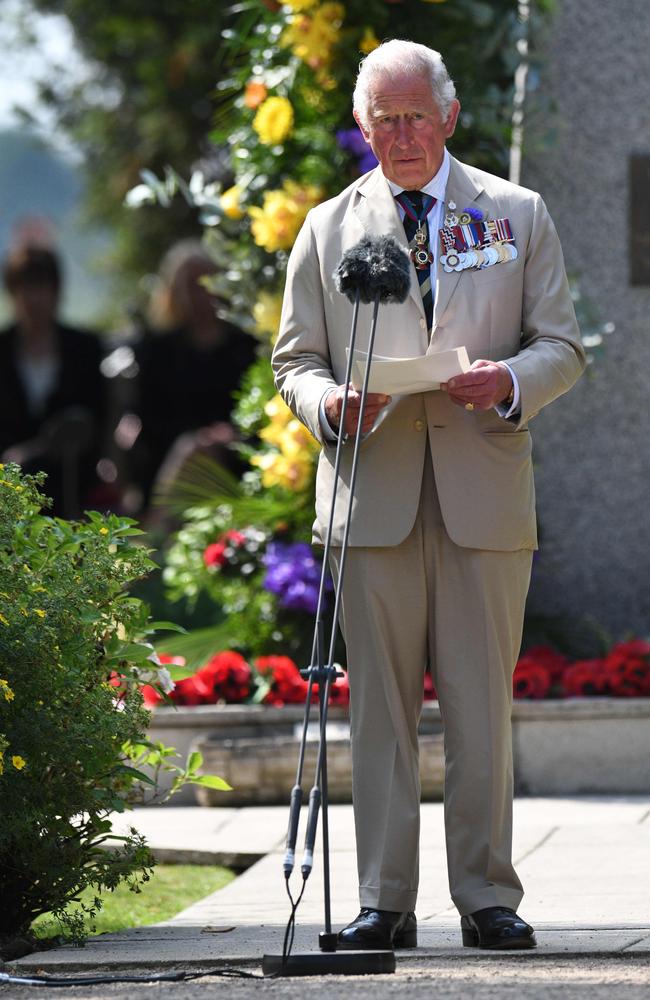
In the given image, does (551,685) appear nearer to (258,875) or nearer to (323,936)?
(258,875)

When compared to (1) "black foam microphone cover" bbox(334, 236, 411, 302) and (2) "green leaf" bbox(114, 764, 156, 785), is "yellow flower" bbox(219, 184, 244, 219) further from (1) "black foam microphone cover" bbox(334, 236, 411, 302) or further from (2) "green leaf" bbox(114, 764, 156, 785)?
(1) "black foam microphone cover" bbox(334, 236, 411, 302)

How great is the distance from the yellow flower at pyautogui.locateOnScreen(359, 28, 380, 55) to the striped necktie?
120 inches

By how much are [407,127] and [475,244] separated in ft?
0.95

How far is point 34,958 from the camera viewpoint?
4.09 m

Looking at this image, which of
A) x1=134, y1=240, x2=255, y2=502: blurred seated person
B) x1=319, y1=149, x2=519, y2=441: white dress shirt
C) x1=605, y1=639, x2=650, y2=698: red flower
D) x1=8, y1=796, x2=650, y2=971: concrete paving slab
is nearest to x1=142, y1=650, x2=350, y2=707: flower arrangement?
x1=8, y1=796, x2=650, y2=971: concrete paving slab

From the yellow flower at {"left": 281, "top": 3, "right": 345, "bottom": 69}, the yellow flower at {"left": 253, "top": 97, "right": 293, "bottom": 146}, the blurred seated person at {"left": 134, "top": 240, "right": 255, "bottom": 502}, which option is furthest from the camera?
the blurred seated person at {"left": 134, "top": 240, "right": 255, "bottom": 502}

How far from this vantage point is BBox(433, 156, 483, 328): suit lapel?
412 centimetres

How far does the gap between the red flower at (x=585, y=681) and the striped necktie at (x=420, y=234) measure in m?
2.80

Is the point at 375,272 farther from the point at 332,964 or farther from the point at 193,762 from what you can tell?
the point at 193,762

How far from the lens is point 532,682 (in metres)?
6.70

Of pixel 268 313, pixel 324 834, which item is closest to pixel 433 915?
pixel 324 834

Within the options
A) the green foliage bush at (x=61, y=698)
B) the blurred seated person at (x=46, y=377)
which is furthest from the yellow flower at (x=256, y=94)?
the green foliage bush at (x=61, y=698)

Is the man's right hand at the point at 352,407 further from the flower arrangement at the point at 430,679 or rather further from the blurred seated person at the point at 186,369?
the blurred seated person at the point at 186,369

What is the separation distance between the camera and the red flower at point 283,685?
22.8 ft
